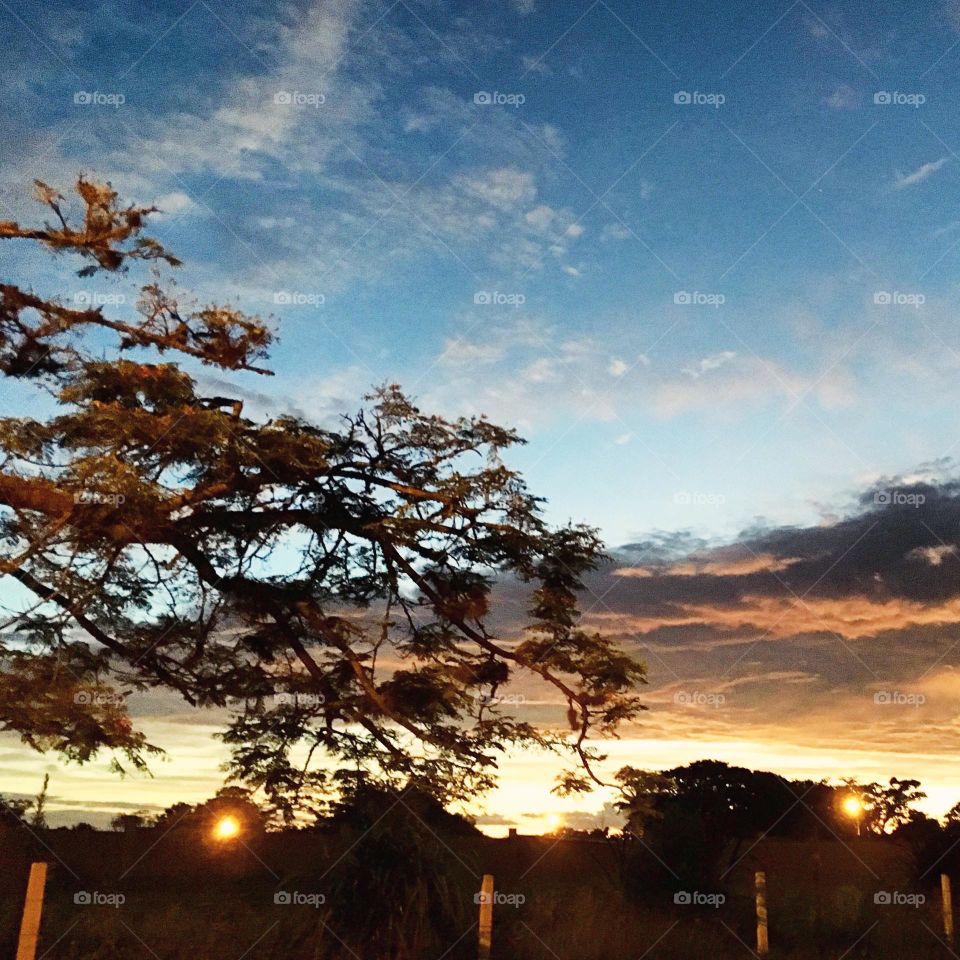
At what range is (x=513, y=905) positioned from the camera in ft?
42.3

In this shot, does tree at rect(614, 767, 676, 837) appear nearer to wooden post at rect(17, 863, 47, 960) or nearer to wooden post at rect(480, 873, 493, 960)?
wooden post at rect(480, 873, 493, 960)

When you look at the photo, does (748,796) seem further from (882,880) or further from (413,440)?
(413,440)

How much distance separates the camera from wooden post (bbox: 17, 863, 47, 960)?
7.32 meters

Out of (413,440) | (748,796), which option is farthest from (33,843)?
(748,796)
